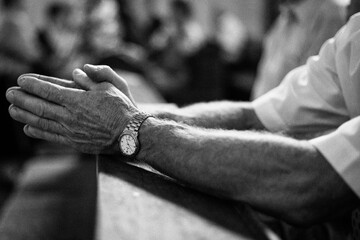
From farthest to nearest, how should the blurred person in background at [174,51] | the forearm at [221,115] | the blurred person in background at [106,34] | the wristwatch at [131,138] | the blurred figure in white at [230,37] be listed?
the blurred figure in white at [230,37] → the blurred person in background at [106,34] → the blurred person in background at [174,51] → the forearm at [221,115] → the wristwatch at [131,138]

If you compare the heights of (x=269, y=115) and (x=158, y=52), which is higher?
(x=269, y=115)

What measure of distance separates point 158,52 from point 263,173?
4074 millimetres

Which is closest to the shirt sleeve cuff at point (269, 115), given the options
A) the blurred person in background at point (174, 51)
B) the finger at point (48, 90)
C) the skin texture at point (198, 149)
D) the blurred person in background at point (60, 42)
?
the skin texture at point (198, 149)

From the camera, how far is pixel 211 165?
904 millimetres

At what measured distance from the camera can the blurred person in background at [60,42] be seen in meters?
4.24

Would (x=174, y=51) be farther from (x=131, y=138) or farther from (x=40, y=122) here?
(x=131, y=138)

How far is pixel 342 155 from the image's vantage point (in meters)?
0.89

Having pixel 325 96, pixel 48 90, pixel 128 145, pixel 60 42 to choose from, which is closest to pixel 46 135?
pixel 48 90

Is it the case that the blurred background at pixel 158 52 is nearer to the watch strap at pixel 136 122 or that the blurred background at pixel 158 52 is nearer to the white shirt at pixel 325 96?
the white shirt at pixel 325 96

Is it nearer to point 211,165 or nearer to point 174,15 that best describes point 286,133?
point 211,165

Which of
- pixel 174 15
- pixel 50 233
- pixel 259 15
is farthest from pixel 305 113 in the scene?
pixel 259 15

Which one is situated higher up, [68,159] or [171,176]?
[171,176]

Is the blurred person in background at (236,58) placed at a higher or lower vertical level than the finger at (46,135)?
lower

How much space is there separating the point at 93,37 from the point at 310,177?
4.11 metres
